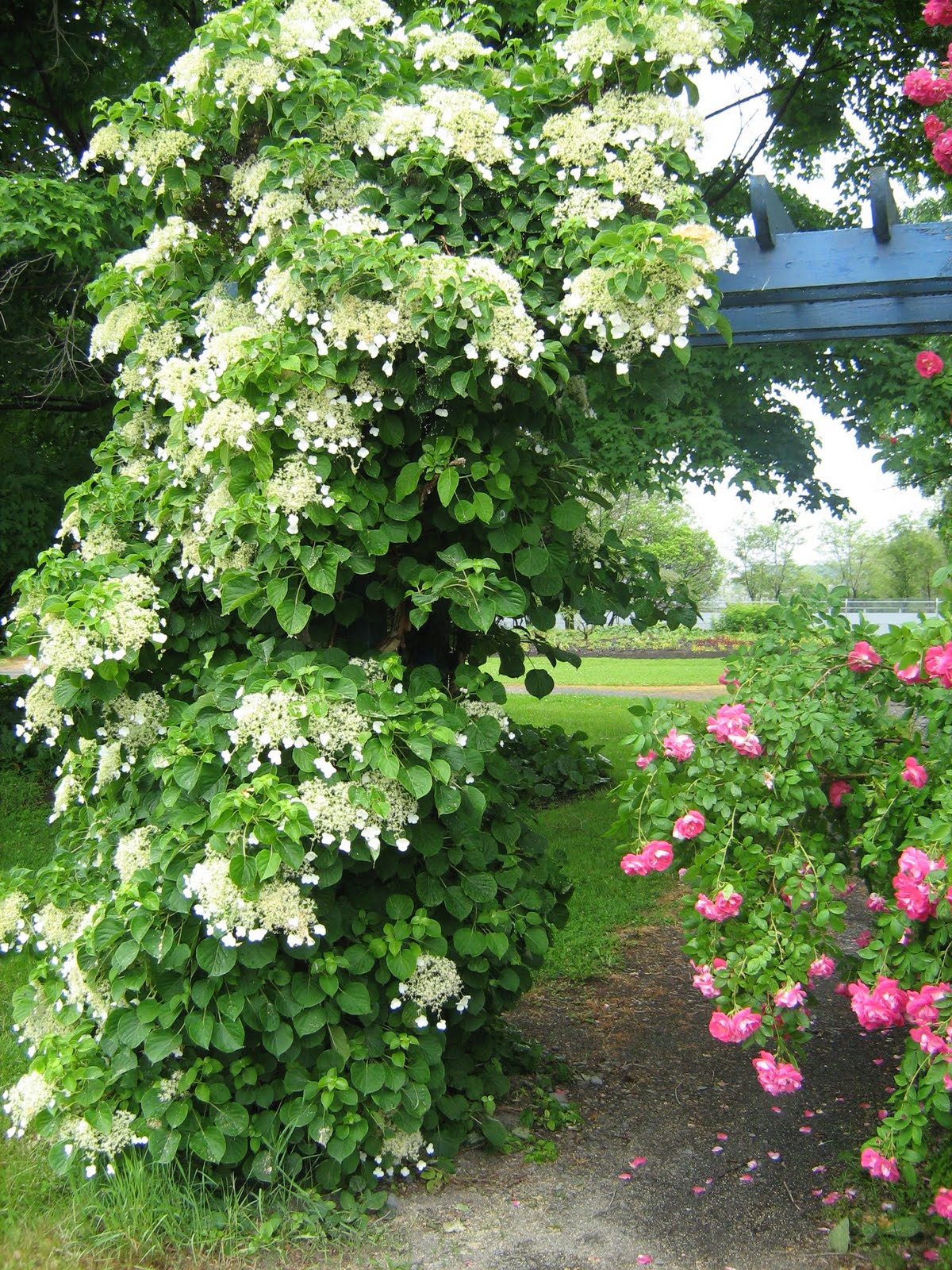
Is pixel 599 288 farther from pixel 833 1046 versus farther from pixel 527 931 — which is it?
pixel 833 1046

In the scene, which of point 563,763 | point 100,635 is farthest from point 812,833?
point 563,763

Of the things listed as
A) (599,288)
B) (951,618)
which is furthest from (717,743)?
(599,288)

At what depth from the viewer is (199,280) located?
11.2 ft

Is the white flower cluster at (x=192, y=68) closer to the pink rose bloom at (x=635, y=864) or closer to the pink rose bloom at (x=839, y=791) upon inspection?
the pink rose bloom at (x=635, y=864)

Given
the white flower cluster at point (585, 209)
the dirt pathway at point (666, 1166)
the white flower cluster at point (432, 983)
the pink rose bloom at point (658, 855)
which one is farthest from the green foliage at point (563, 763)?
the white flower cluster at point (585, 209)

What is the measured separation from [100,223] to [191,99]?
9.88ft

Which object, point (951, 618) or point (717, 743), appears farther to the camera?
point (717, 743)

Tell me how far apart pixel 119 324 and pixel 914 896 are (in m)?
2.76

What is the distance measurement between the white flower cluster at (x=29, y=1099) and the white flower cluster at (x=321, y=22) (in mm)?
2850

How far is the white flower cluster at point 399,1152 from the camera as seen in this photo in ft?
9.86

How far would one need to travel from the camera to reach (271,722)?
2.60 m

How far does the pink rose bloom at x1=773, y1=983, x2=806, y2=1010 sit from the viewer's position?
2.56 meters

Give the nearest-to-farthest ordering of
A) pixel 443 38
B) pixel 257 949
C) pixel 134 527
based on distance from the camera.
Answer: pixel 257 949
pixel 443 38
pixel 134 527

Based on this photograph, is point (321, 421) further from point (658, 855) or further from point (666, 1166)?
point (666, 1166)
